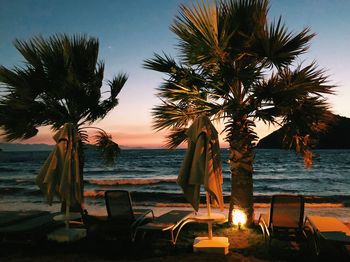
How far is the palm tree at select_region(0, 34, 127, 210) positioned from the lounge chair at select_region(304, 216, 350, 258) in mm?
5413

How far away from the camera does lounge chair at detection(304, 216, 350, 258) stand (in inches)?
204

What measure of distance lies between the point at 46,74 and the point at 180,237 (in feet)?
16.6

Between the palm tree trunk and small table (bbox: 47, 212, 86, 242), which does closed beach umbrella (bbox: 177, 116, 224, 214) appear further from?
small table (bbox: 47, 212, 86, 242)

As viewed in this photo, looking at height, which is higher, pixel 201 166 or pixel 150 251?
pixel 201 166

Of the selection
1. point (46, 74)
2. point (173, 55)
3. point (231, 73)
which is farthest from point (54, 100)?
point (231, 73)

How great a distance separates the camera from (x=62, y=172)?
602cm

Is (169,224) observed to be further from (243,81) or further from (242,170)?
(243,81)

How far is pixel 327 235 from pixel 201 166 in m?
2.26

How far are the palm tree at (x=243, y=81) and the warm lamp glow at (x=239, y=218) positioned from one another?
14 cm

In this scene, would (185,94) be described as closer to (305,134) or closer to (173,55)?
(173,55)

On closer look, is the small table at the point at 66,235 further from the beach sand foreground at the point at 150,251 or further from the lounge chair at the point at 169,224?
the lounge chair at the point at 169,224

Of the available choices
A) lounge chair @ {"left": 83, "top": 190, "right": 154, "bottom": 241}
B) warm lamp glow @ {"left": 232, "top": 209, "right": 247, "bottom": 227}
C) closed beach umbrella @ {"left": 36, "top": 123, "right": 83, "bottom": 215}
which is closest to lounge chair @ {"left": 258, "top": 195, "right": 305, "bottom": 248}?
warm lamp glow @ {"left": 232, "top": 209, "right": 247, "bottom": 227}

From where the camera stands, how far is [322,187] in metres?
26.3

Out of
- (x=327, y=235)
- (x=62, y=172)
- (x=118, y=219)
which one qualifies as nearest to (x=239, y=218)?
(x=327, y=235)
